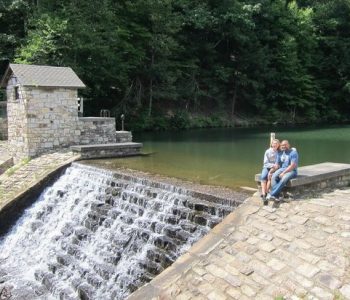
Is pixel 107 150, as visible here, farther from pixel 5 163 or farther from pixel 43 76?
pixel 5 163

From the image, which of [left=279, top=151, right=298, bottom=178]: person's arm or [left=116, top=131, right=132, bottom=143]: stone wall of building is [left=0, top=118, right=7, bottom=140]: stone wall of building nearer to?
[left=116, top=131, right=132, bottom=143]: stone wall of building

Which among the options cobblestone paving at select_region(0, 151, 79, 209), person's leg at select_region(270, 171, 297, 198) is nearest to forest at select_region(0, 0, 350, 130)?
cobblestone paving at select_region(0, 151, 79, 209)

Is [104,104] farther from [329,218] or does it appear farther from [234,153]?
[329,218]

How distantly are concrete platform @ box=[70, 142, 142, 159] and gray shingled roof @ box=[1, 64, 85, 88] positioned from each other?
228 centimetres

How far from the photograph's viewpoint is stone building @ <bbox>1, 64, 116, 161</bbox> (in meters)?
15.4

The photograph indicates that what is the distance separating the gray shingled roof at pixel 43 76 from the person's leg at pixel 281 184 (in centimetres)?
974

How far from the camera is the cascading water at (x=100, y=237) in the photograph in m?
8.79

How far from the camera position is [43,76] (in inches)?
623

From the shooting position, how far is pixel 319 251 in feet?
22.0

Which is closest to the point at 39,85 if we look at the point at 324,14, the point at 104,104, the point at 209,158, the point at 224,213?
the point at 209,158

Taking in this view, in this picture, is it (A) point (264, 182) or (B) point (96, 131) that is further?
(B) point (96, 131)

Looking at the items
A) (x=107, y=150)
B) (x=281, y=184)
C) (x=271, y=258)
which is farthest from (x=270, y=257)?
(x=107, y=150)

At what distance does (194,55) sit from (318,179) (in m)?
28.4

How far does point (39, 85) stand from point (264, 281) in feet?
37.1
